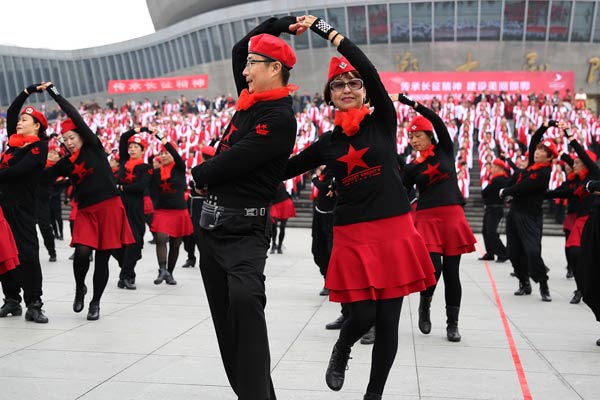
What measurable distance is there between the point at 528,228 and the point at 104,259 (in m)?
5.19

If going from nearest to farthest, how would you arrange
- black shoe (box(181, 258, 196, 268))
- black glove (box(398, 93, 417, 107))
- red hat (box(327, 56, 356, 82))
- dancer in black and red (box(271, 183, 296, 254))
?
red hat (box(327, 56, 356, 82)) → black glove (box(398, 93, 417, 107)) → black shoe (box(181, 258, 196, 268)) → dancer in black and red (box(271, 183, 296, 254))

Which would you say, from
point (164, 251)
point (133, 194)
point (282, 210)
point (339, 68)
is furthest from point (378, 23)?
point (339, 68)

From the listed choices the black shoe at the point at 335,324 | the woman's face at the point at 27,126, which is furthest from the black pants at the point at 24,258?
the black shoe at the point at 335,324

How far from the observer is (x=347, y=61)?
163 inches

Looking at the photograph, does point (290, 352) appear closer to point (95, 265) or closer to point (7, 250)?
point (95, 265)

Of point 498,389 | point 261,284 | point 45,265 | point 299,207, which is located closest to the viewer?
point 261,284

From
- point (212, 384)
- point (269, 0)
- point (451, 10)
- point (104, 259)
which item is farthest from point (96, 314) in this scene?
point (269, 0)

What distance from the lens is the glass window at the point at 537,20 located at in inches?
1745

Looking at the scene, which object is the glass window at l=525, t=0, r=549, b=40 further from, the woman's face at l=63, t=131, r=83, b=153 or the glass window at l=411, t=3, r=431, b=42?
the woman's face at l=63, t=131, r=83, b=153

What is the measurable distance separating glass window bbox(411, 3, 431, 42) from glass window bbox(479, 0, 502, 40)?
331 cm

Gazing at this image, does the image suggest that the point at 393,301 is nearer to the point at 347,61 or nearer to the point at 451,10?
the point at 347,61

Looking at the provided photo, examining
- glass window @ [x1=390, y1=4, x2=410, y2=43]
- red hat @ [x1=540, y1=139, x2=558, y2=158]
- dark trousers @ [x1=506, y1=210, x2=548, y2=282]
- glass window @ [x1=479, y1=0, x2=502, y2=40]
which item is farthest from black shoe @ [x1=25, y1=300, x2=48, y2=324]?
glass window @ [x1=479, y1=0, x2=502, y2=40]

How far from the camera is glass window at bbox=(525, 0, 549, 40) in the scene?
145 ft

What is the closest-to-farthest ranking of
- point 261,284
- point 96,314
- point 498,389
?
point 261,284
point 498,389
point 96,314
